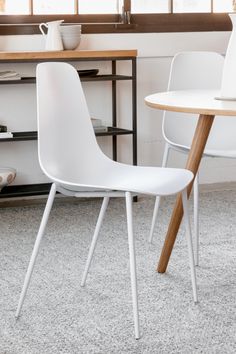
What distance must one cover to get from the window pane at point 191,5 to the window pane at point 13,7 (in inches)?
38.5

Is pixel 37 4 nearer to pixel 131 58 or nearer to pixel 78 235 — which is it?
pixel 131 58

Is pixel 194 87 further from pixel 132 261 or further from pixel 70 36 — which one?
pixel 132 261

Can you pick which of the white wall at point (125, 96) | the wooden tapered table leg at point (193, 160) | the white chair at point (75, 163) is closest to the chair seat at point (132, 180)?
the white chair at point (75, 163)

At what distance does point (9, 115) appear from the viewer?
4664 millimetres

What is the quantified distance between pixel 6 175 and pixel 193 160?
5.27ft

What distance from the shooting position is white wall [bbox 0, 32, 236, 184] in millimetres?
4660

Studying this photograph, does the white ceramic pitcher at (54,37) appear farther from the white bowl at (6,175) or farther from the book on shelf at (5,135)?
the white bowl at (6,175)

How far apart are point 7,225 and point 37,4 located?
144cm

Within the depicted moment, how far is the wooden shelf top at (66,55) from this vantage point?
427 centimetres

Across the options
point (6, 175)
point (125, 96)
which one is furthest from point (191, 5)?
point (6, 175)

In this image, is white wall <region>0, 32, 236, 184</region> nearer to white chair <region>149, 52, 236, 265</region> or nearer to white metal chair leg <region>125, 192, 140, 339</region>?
white chair <region>149, 52, 236, 265</region>

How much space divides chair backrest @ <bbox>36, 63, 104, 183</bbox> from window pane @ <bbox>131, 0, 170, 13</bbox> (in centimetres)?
215

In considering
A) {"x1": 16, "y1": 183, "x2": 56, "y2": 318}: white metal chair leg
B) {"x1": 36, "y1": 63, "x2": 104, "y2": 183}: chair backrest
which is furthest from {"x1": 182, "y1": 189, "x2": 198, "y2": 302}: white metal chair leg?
{"x1": 16, "y1": 183, "x2": 56, "y2": 318}: white metal chair leg

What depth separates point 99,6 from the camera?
→ 4879 millimetres
